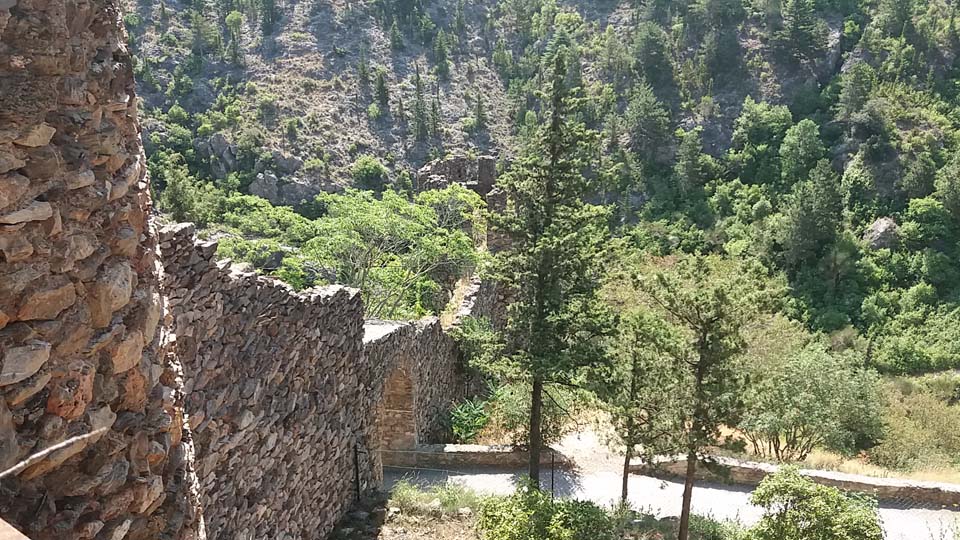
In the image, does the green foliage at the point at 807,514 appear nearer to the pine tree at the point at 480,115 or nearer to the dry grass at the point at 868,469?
the dry grass at the point at 868,469

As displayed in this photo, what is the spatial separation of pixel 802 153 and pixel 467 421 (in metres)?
27.0

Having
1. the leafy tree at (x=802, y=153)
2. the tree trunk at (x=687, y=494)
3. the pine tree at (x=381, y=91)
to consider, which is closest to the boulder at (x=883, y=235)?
the leafy tree at (x=802, y=153)

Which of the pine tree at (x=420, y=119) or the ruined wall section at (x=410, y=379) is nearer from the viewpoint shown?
the ruined wall section at (x=410, y=379)

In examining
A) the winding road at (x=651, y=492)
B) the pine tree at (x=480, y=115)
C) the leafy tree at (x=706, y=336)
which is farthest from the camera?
the pine tree at (x=480, y=115)

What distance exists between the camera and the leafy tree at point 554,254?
948 centimetres

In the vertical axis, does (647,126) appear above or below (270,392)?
above

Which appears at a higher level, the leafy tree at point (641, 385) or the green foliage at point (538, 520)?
the leafy tree at point (641, 385)

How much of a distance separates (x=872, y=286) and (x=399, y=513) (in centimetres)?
2667

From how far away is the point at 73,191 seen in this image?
89.0 inches

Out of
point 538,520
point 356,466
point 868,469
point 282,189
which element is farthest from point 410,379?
point 282,189

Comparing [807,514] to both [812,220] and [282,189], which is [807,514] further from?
[282,189]

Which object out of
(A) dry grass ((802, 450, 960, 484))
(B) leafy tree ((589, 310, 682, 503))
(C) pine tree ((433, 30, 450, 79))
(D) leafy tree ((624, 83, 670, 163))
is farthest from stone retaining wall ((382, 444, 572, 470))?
(C) pine tree ((433, 30, 450, 79))

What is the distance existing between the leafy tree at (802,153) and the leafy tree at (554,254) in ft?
91.9

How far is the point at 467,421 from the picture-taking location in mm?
14148
